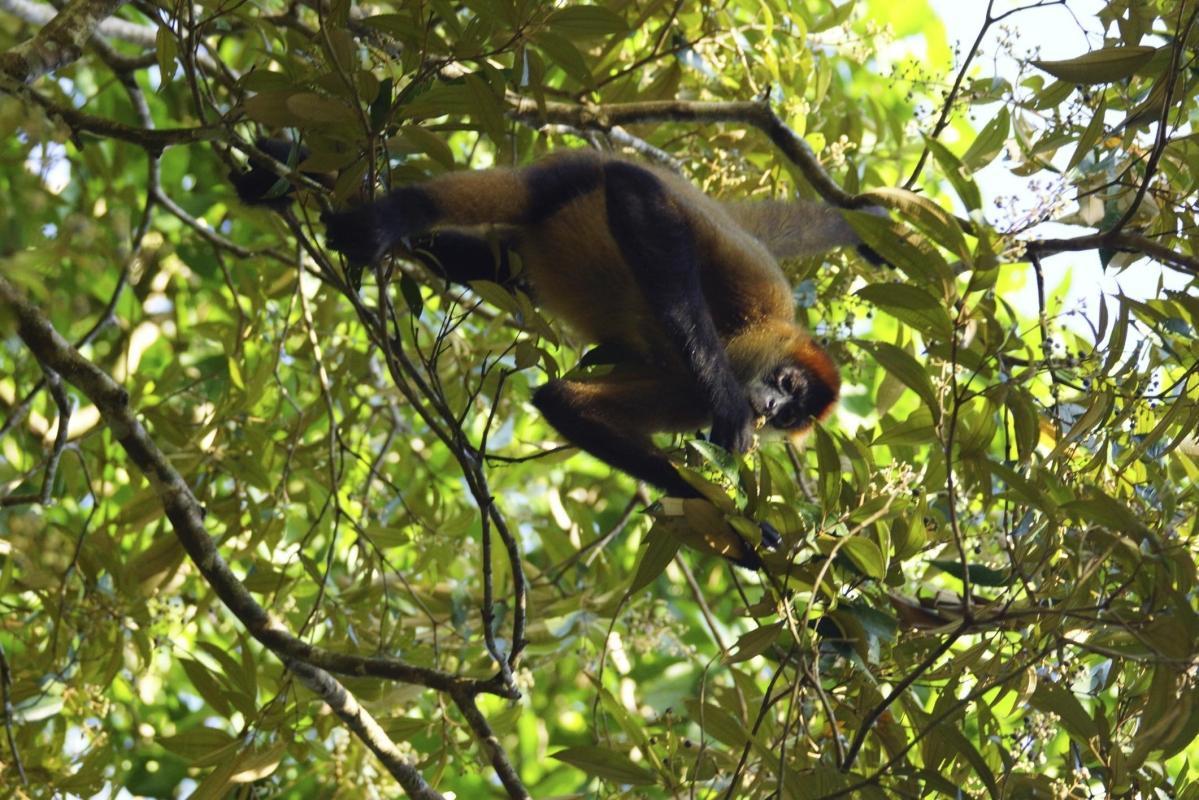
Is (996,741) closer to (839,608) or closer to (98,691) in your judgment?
(839,608)

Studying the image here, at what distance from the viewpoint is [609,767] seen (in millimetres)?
2533

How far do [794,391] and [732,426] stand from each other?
0.66 meters

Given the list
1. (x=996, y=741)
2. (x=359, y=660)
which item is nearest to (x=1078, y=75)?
(x=996, y=741)

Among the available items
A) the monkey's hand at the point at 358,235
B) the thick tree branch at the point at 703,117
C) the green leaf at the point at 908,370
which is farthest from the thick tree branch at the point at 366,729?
the thick tree branch at the point at 703,117

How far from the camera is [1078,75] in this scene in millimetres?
2492

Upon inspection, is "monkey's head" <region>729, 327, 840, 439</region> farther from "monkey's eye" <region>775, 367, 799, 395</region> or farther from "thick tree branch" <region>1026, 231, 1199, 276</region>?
"thick tree branch" <region>1026, 231, 1199, 276</region>

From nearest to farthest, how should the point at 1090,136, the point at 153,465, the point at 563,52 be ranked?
the point at 1090,136 < the point at 563,52 < the point at 153,465

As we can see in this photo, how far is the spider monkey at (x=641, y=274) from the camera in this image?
3441 mm

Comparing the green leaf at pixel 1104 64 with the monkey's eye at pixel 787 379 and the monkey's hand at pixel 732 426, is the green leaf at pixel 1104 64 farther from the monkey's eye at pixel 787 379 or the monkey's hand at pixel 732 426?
the monkey's eye at pixel 787 379

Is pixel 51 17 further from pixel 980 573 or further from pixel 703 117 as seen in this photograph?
pixel 980 573

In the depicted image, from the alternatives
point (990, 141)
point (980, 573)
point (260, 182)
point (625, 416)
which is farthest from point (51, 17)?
point (980, 573)

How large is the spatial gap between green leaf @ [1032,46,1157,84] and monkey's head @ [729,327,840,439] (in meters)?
1.67

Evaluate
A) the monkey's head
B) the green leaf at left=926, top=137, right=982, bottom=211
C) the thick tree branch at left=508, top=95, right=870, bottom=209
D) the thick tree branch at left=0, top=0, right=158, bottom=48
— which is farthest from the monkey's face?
the thick tree branch at left=0, top=0, right=158, bottom=48

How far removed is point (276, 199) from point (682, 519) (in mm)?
1738
